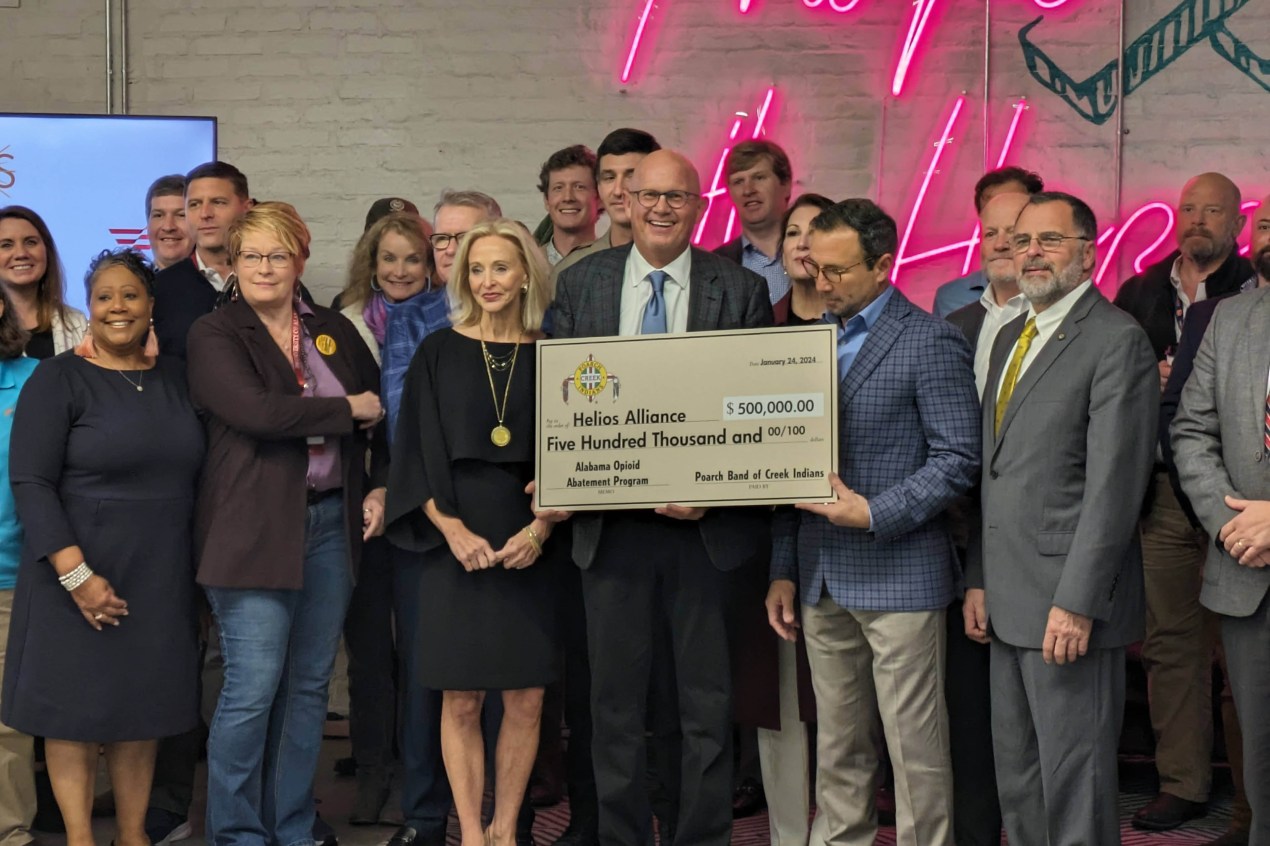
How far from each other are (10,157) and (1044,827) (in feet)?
14.2

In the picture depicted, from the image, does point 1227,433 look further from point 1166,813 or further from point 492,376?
point 492,376

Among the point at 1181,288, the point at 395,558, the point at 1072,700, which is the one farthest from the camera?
the point at 1181,288

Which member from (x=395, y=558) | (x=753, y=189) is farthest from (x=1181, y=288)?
(x=395, y=558)

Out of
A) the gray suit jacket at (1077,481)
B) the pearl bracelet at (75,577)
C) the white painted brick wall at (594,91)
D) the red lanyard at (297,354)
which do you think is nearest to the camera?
the gray suit jacket at (1077,481)

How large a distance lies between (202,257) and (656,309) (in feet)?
5.16

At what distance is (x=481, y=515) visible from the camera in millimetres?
3709

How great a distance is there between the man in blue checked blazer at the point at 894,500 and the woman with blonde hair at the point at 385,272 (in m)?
1.40

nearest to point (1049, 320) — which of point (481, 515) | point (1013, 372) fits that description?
point (1013, 372)

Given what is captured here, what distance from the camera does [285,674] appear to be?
3971mm

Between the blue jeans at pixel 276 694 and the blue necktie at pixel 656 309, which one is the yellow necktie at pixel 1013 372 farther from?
the blue jeans at pixel 276 694

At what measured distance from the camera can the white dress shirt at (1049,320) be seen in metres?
3.36

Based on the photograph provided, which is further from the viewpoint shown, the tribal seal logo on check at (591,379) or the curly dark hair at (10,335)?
the curly dark hair at (10,335)

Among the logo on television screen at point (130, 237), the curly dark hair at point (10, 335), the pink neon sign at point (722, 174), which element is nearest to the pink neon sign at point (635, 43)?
the pink neon sign at point (722, 174)

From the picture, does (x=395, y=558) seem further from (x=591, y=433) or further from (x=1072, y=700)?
(x=1072, y=700)
